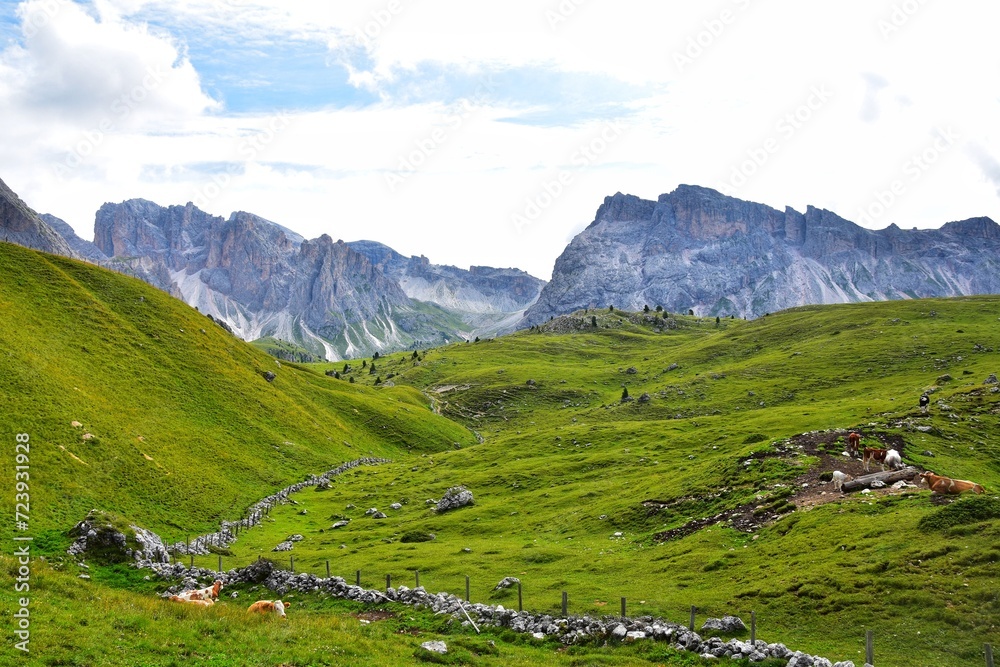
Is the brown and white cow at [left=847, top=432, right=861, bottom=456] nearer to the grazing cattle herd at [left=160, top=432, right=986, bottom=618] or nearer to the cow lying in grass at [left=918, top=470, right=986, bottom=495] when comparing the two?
the grazing cattle herd at [left=160, top=432, right=986, bottom=618]

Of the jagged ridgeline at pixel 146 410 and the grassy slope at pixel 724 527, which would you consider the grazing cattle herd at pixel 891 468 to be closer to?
the grassy slope at pixel 724 527

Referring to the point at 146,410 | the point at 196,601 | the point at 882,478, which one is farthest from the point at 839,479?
the point at 146,410

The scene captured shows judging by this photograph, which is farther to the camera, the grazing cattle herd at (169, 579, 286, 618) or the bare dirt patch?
the bare dirt patch

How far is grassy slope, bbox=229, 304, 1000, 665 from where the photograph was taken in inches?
1086

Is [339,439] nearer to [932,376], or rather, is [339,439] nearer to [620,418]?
[620,418]

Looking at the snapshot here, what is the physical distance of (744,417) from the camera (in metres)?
91.9

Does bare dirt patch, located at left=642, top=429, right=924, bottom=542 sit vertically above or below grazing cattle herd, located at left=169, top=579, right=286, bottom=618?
above

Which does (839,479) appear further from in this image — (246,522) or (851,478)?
(246,522)

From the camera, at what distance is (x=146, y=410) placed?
74188 millimetres

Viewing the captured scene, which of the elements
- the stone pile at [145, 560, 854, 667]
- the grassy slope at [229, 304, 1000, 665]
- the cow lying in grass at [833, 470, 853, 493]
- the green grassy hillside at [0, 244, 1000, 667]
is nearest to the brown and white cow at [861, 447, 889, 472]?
the green grassy hillside at [0, 244, 1000, 667]

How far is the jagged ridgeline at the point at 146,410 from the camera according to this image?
5703cm

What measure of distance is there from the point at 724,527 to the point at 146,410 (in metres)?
67.1

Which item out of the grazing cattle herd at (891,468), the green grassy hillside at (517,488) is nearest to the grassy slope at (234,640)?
the green grassy hillside at (517,488)

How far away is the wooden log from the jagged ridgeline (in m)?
57.0
